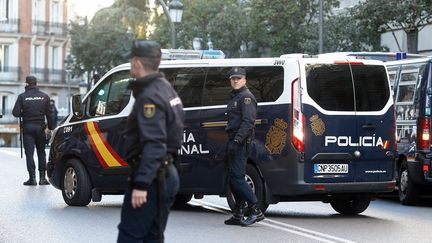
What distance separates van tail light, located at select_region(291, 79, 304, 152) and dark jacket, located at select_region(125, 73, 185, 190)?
6333 mm

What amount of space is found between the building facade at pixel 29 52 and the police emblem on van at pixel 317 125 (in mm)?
66120

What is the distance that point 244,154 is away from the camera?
504 inches

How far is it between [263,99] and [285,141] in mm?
659

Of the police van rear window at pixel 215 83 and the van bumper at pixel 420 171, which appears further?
the van bumper at pixel 420 171

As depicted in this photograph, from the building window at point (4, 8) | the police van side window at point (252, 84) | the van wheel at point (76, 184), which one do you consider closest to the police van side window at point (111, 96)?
the van wheel at point (76, 184)

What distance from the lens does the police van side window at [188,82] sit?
14.6 meters

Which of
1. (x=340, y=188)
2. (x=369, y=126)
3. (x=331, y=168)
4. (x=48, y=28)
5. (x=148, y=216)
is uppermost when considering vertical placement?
(x=48, y=28)

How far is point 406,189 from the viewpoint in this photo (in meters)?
17.7

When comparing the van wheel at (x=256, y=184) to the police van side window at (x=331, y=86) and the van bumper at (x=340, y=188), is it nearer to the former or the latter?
the van bumper at (x=340, y=188)

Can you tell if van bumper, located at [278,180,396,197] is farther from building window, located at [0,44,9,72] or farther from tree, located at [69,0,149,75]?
building window, located at [0,44,9,72]

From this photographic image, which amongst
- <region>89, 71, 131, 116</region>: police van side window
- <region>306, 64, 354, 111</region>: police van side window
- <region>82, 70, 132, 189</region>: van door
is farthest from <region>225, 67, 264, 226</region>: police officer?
<region>89, 71, 131, 116</region>: police van side window

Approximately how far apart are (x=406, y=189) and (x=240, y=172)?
563 cm

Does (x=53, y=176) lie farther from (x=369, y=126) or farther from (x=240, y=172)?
(x=369, y=126)

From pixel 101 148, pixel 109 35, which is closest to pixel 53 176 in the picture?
pixel 101 148
